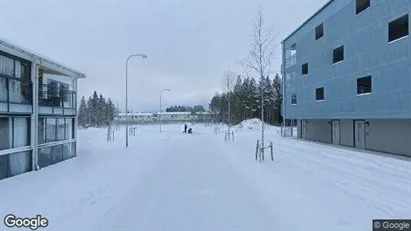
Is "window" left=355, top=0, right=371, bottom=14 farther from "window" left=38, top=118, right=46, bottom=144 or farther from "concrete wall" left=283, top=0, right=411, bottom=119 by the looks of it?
"window" left=38, top=118, right=46, bottom=144

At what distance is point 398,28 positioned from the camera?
67.9 ft

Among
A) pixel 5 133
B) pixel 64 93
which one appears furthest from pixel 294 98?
pixel 5 133

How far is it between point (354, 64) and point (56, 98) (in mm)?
19917

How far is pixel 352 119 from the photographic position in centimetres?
2788

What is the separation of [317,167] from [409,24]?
382 inches

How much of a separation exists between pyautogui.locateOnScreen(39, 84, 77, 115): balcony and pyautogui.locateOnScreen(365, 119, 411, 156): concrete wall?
19.5m

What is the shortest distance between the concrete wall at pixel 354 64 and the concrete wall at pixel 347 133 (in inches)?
42.7

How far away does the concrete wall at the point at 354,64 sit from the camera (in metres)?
20.5

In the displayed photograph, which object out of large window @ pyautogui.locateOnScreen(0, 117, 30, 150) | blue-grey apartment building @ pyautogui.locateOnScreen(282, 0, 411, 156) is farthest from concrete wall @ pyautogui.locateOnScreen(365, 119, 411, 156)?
large window @ pyautogui.locateOnScreen(0, 117, 30, 150)

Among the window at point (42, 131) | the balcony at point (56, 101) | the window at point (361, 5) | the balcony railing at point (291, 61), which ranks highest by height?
the window at point (361, 5)

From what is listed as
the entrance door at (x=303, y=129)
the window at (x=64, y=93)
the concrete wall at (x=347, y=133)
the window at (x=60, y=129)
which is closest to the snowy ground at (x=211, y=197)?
the window at (x=60, y=129)

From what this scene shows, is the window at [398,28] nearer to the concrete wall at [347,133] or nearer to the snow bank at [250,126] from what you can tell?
the concrete wall at [347,133]

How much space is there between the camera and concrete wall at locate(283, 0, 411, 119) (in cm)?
2048

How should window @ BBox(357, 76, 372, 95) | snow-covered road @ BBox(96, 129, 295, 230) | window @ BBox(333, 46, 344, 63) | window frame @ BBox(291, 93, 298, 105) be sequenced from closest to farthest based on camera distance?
snow-covered road @ BBox(96, 129, 295, 230), window @ BBox(357, 76, 372, 95), window @ BBox(333, 46, 344, 63), window frame @ BBox(291, 93, 298, 105)
